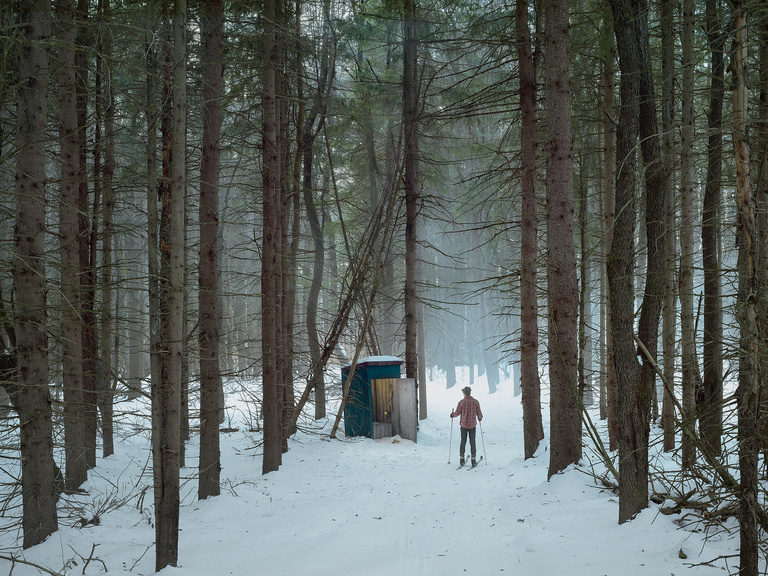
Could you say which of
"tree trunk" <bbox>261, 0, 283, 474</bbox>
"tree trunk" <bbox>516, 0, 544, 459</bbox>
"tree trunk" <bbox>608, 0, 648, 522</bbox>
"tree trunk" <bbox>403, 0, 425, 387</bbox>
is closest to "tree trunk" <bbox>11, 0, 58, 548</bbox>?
"tree trunk" <bbox>261, 0, 283, 474</bbox>

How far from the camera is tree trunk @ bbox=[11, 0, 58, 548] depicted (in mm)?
5566

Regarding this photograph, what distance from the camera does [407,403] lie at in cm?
1488

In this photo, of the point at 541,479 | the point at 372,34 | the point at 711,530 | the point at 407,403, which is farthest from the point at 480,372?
the point at 711,530

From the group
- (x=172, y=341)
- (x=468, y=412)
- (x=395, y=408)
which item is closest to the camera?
(x=172, y=341)

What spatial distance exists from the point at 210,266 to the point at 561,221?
16.1 ft

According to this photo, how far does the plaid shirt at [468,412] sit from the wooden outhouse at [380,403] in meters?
2.85

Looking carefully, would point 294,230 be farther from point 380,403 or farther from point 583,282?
point 583,282

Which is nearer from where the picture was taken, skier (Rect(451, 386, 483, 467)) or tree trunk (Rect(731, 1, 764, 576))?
tree trunk (Rect(731, 1, 764, 576))

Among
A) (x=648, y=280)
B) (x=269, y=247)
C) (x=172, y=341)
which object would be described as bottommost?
(x=172, y=341)

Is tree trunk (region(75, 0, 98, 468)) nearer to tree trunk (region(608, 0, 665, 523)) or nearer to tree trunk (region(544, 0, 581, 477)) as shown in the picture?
tree trunk (region(544, 0, 581, 477))

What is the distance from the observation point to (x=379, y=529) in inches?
279

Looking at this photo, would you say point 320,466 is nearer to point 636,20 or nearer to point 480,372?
point 636,20

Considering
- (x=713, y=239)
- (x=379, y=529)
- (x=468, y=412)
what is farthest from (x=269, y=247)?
(x=713, y=239)

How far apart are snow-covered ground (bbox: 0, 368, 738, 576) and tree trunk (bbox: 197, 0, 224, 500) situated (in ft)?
1.88
